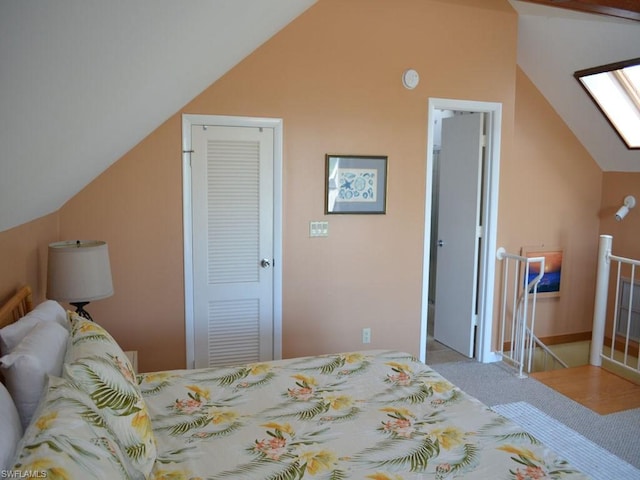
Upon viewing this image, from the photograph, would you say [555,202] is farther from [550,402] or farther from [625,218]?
[550,402]

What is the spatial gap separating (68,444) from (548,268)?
470 cm

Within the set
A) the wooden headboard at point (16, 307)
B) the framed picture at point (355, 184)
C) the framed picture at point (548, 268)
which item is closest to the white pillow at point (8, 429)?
the wooden headboard at point (16, 307)

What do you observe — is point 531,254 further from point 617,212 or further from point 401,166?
point 401,166

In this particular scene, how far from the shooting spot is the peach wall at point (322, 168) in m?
A: 3.41

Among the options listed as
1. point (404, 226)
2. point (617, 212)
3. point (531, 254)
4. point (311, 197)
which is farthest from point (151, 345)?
point (617, 212)

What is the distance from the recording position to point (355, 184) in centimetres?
→ 381

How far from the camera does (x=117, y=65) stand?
57.9 inches

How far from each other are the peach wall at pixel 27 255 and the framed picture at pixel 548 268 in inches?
160

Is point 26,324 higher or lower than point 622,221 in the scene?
lower

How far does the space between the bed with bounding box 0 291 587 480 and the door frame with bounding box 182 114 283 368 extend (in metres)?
1.21

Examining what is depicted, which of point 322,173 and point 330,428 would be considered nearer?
point 330,428

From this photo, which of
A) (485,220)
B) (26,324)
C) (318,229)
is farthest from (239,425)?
(485,220)

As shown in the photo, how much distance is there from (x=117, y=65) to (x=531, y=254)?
14.3 ft

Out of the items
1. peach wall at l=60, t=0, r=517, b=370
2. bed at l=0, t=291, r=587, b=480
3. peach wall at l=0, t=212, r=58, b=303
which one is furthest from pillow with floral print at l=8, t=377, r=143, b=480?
peach wall at l=60, t=0, r=517, b=370
